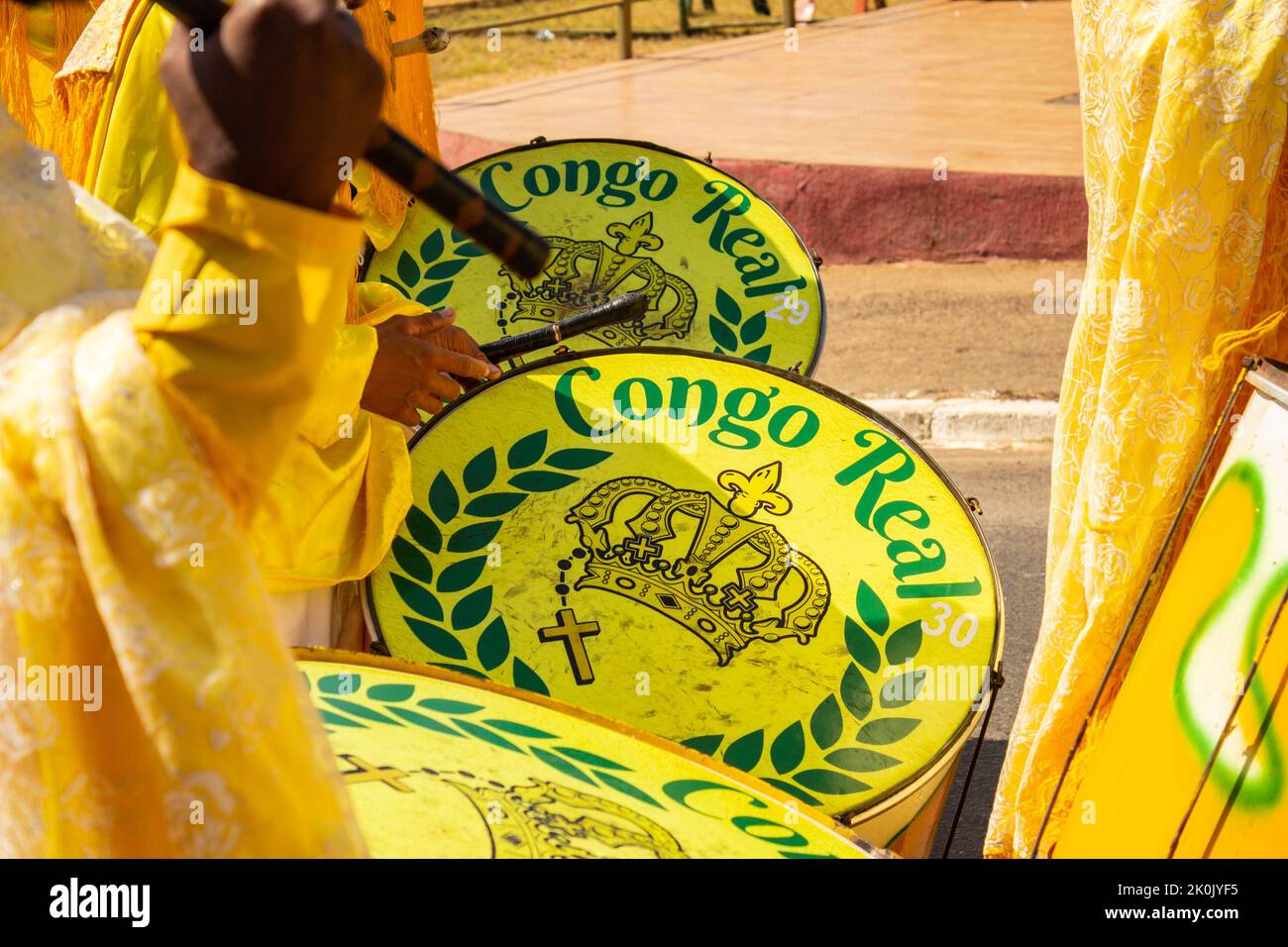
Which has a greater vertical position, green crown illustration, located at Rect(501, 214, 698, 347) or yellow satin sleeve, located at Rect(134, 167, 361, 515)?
yellow satin sleeve, located at Rect(134, 167, 361, 515)

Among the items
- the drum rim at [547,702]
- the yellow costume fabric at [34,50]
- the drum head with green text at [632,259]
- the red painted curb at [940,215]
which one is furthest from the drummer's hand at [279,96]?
the red painted curb at [940,215]

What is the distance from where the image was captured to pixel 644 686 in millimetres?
2125

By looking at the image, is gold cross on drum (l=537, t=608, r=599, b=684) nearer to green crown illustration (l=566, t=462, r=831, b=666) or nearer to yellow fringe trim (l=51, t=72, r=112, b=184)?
green crown illustration (l=566, t=462, r=831, b=666)

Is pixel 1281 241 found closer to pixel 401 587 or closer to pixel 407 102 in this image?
pixel 401 587

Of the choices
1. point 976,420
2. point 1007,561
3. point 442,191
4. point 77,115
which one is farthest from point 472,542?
point 976,420

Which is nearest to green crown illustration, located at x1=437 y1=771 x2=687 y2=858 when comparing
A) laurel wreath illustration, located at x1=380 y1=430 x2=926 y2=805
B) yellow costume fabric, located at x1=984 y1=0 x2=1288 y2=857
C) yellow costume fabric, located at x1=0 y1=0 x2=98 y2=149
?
laurel wreath illustration, located at x1=380 y1=430 x2=926 y2=805

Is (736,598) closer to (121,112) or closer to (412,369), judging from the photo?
(412,369)

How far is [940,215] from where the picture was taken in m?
6.97

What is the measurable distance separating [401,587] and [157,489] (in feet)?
4.11

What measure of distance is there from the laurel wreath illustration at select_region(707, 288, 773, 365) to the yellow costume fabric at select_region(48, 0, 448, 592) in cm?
107

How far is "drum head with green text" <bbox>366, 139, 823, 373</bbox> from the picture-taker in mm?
3248

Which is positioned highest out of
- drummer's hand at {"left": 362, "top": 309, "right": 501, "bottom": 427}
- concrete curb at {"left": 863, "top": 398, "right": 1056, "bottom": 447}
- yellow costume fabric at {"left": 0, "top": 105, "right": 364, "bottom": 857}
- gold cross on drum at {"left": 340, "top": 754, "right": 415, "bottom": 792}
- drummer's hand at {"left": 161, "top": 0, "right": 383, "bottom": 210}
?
drummer's hand at {"left": 161, "top": 0, "right": 383, "bottom": 210}

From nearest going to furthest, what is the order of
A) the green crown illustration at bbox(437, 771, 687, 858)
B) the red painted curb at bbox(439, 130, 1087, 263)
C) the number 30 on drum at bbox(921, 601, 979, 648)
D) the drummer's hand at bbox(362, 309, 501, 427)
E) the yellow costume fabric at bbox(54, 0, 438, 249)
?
1. the green crown illustration at bbox(437, 771, 687, 858)
2. the yellow costume fabric at bbox(54, 0, 438, 249)
3. the number 30 on drum at bbox(921, 601, 979, 648)
4. the drummer's hand at bbox(362, 309, 501, 427)
5. the red painted curb at bbox(439, 130, 1087, 263)

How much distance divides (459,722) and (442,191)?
0.75 m
